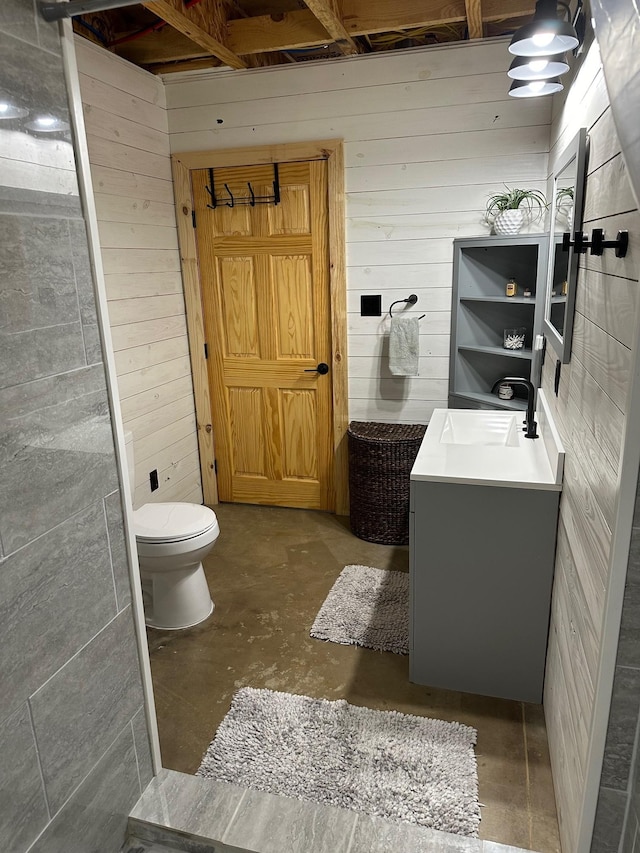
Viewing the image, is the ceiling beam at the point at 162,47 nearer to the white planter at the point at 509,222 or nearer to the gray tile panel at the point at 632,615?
the white planter at the point at 509,222

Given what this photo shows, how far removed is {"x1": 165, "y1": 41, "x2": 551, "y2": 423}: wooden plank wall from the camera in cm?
302

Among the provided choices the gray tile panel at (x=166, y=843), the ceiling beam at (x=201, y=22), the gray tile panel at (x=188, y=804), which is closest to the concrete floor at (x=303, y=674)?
the gray tile panel at (x=188, y=804)

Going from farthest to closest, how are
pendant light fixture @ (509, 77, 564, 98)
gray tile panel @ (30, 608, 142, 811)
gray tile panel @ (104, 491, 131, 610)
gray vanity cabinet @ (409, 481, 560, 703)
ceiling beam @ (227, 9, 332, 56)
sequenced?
ceiling beam @ (227, 9, 332, 56), pendant light fixture @ (509, 77, 564, 98), gray vanity cabinet @ (409, 481, 560, 703), gray tile panel @ (104, 491, 131, 610), gray tile panel @ (30, 608, 142, 811)

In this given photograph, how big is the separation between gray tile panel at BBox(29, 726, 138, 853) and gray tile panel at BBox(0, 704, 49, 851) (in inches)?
2.3

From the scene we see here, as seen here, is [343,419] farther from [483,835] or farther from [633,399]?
[633,399]

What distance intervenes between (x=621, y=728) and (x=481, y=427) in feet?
5.27

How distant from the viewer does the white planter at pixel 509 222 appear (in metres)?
2.98

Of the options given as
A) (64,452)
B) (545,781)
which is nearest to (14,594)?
(64,452)

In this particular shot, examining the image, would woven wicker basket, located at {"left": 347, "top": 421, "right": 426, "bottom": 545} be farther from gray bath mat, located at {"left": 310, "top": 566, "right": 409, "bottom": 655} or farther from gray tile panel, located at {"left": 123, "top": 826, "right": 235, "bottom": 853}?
gray tile panel, located at {"left": 123, "top": 826, "right": 235, "bottom": 853}

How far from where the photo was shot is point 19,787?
128 cm

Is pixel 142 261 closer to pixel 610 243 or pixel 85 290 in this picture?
pixel 85 290

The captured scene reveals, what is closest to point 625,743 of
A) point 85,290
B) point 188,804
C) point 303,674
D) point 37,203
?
point 188,804

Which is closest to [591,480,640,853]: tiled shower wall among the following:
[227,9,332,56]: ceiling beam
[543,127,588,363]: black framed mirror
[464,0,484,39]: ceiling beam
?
[543,127,588,363]: black framed mirror

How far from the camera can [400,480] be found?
3275 mm
